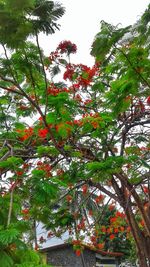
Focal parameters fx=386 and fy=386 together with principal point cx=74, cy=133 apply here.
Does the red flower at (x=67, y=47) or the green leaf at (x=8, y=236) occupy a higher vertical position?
the red flower at (x=67, y=47)

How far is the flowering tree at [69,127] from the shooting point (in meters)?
4.81

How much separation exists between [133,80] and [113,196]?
126 inches

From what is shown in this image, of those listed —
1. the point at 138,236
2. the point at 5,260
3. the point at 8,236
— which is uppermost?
the point at 138,236

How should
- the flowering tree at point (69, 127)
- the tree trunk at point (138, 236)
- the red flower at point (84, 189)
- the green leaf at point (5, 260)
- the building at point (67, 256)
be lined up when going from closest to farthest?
1. the green leaf at point (5, 260)
2. the flowering tree at point (69, 127)
3. the tree trunk at point (138, 236)
4. the red flower at point (84, 189)
5. the building at point (67, 256)

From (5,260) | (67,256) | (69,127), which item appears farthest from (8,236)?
(67,256)

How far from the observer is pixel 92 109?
7.56m

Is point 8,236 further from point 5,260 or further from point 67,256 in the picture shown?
point 67,256

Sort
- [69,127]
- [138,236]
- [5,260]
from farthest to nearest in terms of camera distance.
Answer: [138,236], [69,127], [5,260]

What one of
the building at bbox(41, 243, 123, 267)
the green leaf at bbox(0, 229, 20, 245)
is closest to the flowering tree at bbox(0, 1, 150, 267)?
the green leaf at bbox(0, 229, 20, 245)

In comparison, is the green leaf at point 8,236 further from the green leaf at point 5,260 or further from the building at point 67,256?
the building at point 67,256

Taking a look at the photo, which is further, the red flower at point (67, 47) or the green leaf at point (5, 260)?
the red flower at point (67, 47)

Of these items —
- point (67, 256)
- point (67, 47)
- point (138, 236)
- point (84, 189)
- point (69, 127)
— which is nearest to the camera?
point (69, 127)

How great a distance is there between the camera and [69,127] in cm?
586

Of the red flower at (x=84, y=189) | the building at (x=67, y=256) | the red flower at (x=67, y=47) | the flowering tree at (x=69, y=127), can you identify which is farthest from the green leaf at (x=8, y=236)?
the building at (x=67, y=256)
